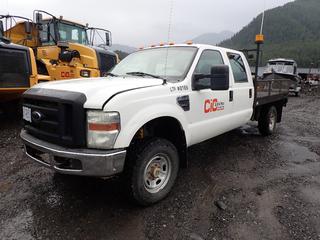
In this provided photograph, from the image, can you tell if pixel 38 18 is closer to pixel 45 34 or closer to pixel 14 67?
pixel 45 34

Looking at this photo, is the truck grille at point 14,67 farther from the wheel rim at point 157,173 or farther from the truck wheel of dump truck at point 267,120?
the truck wheel of dump truck at point 267,120

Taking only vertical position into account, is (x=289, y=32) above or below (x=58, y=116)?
above

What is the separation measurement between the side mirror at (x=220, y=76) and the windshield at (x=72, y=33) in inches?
284

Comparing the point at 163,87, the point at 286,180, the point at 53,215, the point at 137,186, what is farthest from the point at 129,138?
the point at 286,180

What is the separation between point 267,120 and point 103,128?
4.85m

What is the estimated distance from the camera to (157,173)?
3453 millimetres

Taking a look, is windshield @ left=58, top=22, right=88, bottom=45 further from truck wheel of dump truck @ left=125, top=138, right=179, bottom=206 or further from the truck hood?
truck wheel of dump truck @ left=125, top=138, right=179, bottom=206

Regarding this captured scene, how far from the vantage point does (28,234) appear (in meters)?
2.90

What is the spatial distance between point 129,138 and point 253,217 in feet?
5.42

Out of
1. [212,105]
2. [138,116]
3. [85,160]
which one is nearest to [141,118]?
[138,116]

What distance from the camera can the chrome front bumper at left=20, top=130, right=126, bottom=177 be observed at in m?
2.76

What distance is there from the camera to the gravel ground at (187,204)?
2971 millimetres

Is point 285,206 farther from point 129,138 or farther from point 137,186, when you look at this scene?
point 129,138

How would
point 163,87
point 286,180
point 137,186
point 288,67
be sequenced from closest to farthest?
point 137,186, point 163,87, point 286,180, point 288,67
